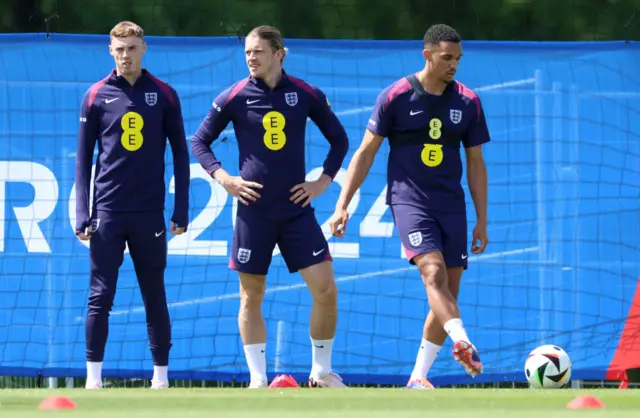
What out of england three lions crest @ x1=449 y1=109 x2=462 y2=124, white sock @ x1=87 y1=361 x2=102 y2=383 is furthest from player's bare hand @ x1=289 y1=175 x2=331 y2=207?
white sock @ x1=87 y1=361 x2=102 y2=383

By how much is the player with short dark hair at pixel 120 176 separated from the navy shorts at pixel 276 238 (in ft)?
1.30

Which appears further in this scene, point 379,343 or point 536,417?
point 379,343

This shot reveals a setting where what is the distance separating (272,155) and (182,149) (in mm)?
554

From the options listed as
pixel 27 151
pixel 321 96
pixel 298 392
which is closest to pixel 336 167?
pixel 321 96

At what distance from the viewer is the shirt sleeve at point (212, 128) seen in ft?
30.3

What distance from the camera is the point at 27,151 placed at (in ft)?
35.1

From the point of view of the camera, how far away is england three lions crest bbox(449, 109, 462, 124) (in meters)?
9.09

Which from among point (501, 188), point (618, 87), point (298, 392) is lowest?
point (298, 392)

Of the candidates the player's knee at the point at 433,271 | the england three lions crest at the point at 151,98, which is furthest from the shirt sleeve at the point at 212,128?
the player's knee at the point at 433,271

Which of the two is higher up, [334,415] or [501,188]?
[501,188]

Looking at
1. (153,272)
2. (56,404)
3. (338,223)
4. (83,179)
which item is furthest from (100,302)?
(56,404)

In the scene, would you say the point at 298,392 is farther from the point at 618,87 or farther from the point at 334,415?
the point at 618,87

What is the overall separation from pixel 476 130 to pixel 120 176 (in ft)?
6.58

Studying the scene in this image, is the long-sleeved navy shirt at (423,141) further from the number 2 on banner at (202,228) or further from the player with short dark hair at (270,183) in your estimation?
the number 2 on banner at (202,228)
